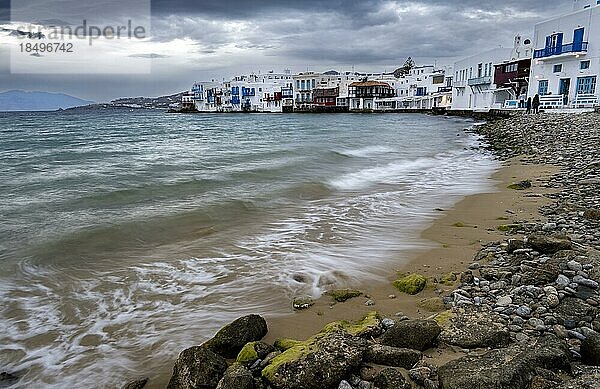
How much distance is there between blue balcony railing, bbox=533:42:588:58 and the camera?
34619 mm

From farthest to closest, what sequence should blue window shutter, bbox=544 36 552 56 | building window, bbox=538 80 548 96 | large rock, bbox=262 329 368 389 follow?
1. building window, bbox=538 80 548 96
2. blue window shutter, bbox=544 36 552 56
3. large rock, bbox=262 329 368 389

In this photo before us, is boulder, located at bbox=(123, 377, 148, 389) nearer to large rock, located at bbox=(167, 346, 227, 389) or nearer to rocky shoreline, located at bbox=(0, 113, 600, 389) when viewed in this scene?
rocky shoreline, located at bbox=(0, 113, 600, 389)

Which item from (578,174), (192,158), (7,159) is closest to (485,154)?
(578,174)

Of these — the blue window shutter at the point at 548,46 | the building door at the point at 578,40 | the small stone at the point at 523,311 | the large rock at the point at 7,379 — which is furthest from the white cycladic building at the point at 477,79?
the large rock at the point at 7,379

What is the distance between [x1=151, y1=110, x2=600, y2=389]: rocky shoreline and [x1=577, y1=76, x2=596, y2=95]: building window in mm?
34959

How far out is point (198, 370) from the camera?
3562 millimetres

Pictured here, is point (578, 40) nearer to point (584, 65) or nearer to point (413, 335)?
point (584, 65)

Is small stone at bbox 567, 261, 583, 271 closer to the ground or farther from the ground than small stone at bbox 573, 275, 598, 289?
farther from the ground

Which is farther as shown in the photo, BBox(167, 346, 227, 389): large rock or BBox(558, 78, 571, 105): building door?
BBox(558, 78, 571, 105): building door

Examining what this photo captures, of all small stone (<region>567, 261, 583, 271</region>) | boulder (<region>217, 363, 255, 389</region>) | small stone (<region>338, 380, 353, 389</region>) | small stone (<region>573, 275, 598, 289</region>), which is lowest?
Result: boulder (<region>217, 363, 255, 389</region>)

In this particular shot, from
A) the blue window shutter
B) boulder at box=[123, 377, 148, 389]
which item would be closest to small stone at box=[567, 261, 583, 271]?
boulder at box=[123, 377, 148, 389]

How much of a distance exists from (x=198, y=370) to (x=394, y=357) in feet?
5.31

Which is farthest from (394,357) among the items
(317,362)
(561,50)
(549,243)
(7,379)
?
(561,50)

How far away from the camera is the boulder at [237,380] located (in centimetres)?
331
